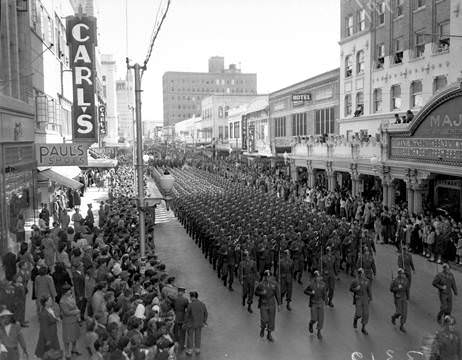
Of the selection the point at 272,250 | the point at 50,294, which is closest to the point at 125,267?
the point at 50,294

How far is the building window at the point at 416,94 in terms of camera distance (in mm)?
28359

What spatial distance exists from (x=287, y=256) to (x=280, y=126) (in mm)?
39216

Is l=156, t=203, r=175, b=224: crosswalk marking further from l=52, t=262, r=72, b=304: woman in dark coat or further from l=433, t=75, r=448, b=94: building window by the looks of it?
l=52, t=262, r=72, b=304: woman in dark coat

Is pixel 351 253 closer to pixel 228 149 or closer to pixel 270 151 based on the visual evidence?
pixel 270 151

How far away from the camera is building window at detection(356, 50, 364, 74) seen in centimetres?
3469

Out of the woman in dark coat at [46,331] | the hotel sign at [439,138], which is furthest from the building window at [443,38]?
the woman in dark coat at [46,331]

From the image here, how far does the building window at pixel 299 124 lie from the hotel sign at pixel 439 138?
71.5ft

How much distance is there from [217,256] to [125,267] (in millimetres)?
5591

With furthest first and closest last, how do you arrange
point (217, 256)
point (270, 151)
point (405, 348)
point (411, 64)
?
1. point (270, 151)
2. point (411, 64)
3. point (217, 256)
4. point (405, 348)

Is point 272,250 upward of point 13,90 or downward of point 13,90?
downward

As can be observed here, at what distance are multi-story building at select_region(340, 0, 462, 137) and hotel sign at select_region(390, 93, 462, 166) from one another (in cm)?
447

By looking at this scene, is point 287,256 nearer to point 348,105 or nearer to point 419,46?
point 419,46

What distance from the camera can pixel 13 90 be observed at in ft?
62.9

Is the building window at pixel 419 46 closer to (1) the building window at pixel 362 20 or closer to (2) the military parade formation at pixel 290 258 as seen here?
(1) the building window at pixel 362 20
